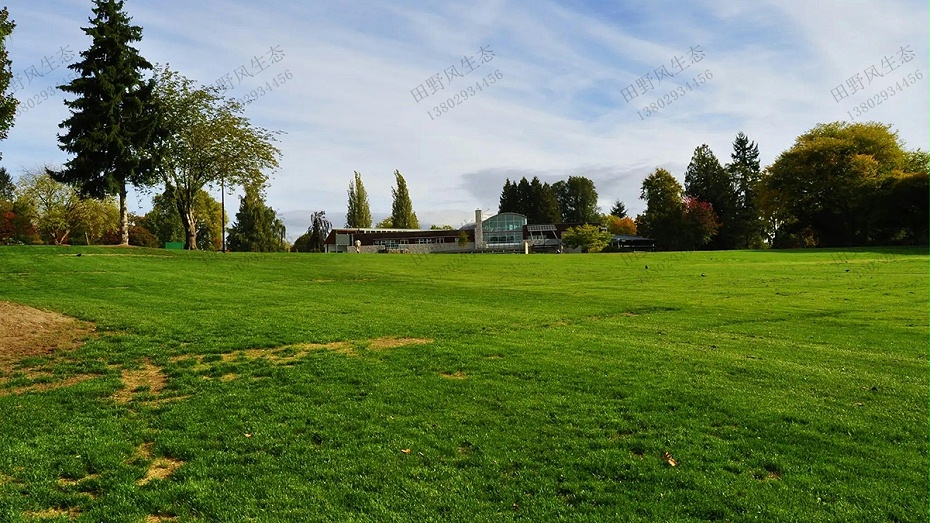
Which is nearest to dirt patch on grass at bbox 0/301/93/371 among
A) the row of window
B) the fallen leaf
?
the fallen leaf

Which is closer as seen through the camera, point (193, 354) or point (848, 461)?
point (848, 461)

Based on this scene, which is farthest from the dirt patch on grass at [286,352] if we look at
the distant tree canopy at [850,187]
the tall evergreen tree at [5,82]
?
the distant tree canopy at [850,187]

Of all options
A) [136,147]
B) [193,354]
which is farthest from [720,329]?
[136,147]

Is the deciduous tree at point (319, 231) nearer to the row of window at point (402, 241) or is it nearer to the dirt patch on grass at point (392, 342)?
the row of window at point (402, 241)

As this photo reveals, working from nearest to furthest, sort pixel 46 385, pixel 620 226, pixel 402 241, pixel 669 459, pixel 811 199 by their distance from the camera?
pixel 669 459 → pixel 46 385 → pixel 811 199 → pixel 402 241 → pixel 620 226

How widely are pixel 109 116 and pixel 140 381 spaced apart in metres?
34.7

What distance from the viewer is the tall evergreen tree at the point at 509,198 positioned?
115 metres

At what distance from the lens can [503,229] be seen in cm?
8631

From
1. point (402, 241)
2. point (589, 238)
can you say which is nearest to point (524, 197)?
point (402, 241)

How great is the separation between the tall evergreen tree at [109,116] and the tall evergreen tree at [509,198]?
280ft

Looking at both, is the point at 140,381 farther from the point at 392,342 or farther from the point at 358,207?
the point at 358,207

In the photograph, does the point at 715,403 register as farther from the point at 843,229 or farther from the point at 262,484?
the point at 843,229

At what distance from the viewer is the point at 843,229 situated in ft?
194

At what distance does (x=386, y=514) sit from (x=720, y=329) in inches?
424
